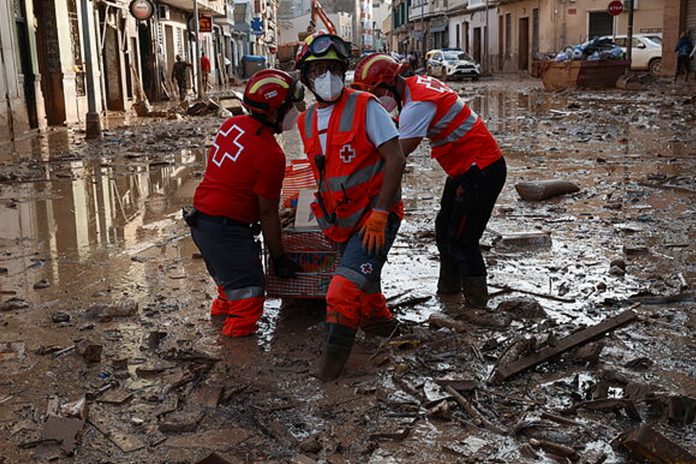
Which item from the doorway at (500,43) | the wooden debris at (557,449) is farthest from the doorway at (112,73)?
the doorway at (500,43)

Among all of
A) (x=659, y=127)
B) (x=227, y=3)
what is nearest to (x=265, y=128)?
(x=659, y=127)

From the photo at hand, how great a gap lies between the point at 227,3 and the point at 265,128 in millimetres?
46483

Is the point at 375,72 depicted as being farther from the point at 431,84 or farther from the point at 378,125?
the point at 378,125

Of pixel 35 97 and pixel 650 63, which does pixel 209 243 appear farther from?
pixel 650 63

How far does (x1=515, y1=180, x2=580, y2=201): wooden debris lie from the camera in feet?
27.7

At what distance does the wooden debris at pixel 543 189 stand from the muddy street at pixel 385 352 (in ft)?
0.35

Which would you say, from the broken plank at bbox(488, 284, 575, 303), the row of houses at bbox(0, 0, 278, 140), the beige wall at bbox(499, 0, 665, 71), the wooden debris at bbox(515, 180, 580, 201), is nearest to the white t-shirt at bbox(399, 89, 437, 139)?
the broken plank at bbox(488, 284, 575, 303)

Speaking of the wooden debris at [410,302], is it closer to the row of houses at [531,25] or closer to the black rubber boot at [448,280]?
the black rubber boot at [448,280]

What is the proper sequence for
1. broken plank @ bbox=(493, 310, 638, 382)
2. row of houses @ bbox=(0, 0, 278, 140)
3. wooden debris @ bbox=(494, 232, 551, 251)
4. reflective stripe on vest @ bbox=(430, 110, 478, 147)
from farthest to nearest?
row of houses @ bbox=(0, 0, 278, 140) → wooden debris @ bbox=(494, 232, 551, 251) → reflective stripe on vest @ bbox=(430, 110, 478, 147) → broken plank @ bbox=(493, 310, 638, 382)

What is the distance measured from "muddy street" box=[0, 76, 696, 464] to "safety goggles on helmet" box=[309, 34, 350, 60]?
5.11ft

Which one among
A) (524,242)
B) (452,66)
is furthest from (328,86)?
(452,66)

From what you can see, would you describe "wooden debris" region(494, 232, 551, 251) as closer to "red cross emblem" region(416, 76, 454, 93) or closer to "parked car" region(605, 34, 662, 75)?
"red cross emblem" region(416, 76, 454, 93)

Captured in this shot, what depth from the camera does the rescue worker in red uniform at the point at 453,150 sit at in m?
4.67

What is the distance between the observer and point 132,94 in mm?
24875
